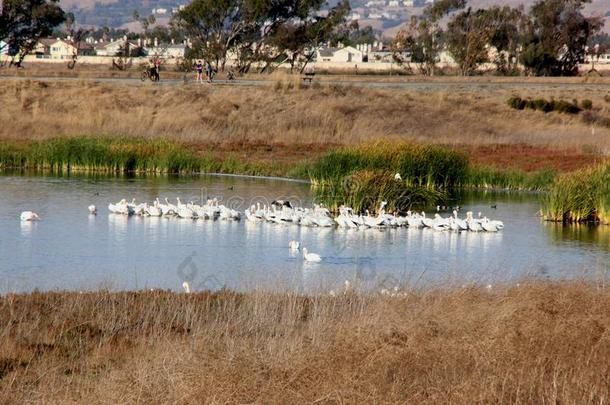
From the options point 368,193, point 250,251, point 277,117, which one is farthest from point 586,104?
point 250,251

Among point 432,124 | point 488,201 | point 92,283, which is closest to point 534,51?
point 432,124

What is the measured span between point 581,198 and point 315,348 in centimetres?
1762

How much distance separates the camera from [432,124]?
47938 mm

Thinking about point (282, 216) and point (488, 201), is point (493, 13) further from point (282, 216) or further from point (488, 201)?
point (282, 216)

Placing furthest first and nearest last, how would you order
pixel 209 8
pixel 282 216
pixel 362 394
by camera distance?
pixel 209 8
pixel 282 216
pixel 362 394

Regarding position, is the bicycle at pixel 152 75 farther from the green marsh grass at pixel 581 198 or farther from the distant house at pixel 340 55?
the distant house at pixel 340 55

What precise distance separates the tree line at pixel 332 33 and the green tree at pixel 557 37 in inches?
2.8

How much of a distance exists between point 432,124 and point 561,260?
26331 millimetres

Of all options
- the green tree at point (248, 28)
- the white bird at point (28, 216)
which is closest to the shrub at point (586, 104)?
the green tree at point (248, 28)

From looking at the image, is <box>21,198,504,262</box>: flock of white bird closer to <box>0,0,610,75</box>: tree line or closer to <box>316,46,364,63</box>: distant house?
<box>0,0,610,75</box>: tree line

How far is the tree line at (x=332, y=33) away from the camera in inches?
3083

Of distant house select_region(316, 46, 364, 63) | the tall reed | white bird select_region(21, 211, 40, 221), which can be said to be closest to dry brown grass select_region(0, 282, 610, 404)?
white bird select_region(21, 211, 40, 221)

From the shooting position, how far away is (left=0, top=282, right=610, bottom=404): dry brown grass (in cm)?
1002

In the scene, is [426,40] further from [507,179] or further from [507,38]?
[507,179]
